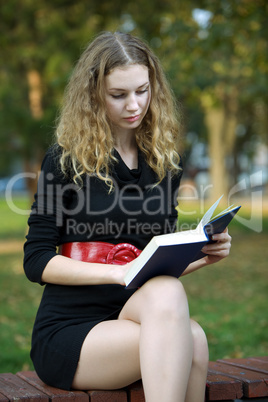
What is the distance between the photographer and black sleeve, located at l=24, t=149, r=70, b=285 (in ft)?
8.08

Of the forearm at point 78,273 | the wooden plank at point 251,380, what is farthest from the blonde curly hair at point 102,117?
the wooden plank at point 251,380

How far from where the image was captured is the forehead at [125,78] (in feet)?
8.49

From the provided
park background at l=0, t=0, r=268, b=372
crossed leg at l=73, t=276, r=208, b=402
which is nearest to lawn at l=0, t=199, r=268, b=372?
park background at l=0, t=0, r=268, b=372

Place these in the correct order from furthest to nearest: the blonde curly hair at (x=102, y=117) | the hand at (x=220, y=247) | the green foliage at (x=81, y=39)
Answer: the green foliage at (x=81, y=39) < the blonde curly hair at (x=102, y=117) < the hand at (x=220, y=247)

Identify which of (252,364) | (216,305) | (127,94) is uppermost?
(127,94)

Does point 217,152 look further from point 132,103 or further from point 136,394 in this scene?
point 136,394

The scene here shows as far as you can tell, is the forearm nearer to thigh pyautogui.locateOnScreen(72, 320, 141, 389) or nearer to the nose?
thigh pyautogui.locateOnScreen(72, 320, 141, 389)

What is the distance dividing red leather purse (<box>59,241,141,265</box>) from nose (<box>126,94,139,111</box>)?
56 cm

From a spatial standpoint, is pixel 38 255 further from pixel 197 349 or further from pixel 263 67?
pixel 263 67

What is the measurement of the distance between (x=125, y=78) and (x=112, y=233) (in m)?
0.63

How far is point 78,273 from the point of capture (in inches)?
92.4

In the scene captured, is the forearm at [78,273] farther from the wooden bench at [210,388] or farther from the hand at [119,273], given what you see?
the wooden bench at [210,388]

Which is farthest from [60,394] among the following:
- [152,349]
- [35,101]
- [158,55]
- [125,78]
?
[35,101]

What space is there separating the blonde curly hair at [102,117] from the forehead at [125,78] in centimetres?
2
